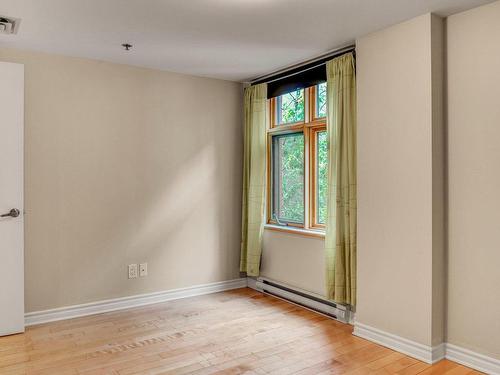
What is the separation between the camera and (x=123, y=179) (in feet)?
12.6

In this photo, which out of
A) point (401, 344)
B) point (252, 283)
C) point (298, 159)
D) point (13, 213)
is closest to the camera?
point (401, 344)

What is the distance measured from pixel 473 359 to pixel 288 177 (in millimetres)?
2236

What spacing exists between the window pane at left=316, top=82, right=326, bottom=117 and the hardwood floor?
181 centimetres

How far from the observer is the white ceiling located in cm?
252

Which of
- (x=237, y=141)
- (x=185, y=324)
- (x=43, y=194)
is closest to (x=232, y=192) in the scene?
(x=237, y=141)

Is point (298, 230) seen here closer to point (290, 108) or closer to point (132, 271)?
point (290, 108)

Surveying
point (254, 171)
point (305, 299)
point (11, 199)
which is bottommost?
point (305, 299)

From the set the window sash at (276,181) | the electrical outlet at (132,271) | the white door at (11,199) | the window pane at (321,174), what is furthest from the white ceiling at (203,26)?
the electrical outlet at (132,271)

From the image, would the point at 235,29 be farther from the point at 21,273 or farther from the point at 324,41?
the point at 21,273

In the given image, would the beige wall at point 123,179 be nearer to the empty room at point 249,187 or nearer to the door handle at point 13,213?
the empty room at point 249,187

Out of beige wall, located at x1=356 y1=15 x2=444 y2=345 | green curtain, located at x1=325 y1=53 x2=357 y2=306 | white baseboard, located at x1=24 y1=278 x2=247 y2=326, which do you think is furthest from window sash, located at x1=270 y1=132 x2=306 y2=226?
beige wall, located at x1=356 y1=15 x2=444 y2=345

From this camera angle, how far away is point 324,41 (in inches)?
125

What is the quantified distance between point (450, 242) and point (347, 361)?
1.04 metres

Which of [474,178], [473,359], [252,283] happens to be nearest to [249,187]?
[252,283]
